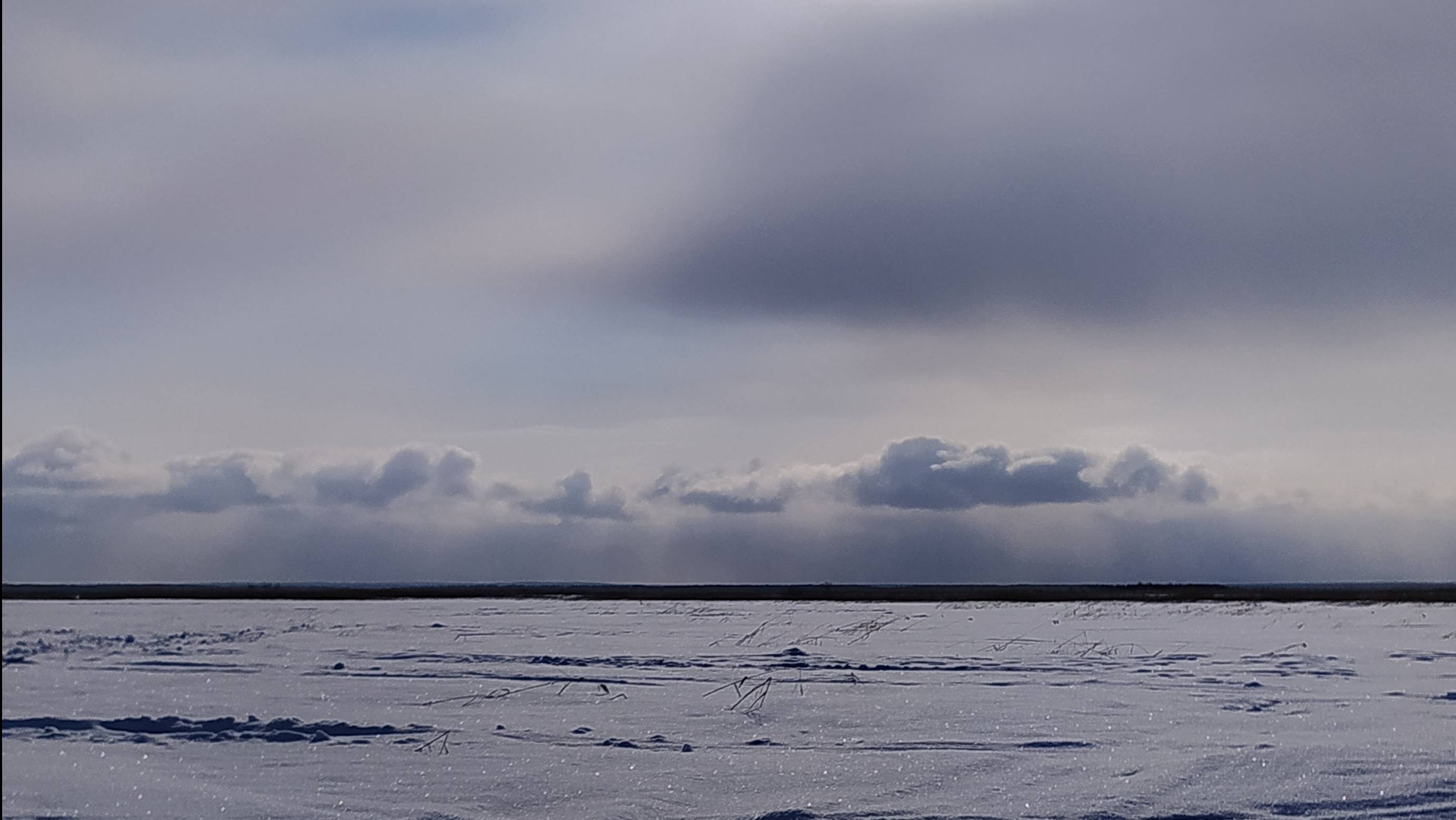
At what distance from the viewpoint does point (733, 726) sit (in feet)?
25.0

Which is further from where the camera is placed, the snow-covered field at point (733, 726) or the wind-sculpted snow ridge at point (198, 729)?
the wind-sculpted snow ridge at point (198, 729)

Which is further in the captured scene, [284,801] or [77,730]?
[77,730]

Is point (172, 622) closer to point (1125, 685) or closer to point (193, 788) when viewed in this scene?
point (193, 788)

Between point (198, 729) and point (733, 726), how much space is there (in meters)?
4.04

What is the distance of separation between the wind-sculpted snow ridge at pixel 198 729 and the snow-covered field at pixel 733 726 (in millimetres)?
30

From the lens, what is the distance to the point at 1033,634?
15078 millimetres

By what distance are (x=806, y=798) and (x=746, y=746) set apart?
4.55 feet

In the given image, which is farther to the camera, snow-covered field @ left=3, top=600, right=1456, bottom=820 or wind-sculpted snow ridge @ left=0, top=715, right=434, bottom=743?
wind-sculpted snow ridge @ left=0, top=715, right=434, bottom=743

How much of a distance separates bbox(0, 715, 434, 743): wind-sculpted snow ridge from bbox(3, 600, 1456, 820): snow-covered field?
0.03m

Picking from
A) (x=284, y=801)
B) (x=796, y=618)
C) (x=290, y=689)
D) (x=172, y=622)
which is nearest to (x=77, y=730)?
(x=290, y=689)

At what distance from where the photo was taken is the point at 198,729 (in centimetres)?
736

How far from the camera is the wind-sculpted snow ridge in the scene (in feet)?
23.2

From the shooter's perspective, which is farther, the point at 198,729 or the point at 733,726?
the point at 733,726

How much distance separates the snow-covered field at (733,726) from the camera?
216 inches
